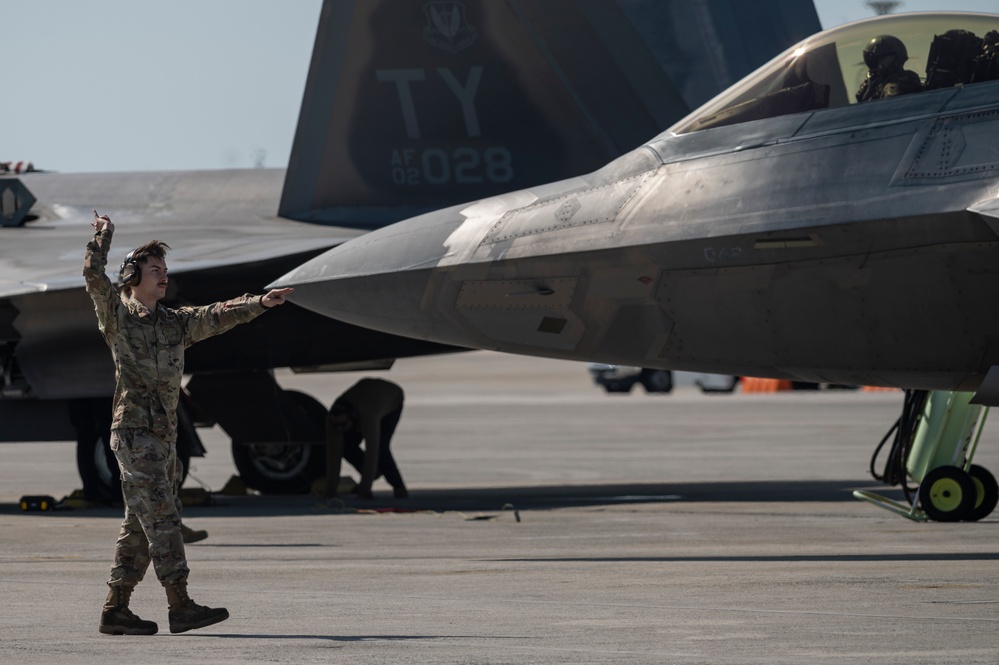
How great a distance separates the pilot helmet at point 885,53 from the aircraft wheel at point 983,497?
4.62 meters

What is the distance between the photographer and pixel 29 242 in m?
18.3

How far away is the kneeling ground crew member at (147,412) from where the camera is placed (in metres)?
7.31

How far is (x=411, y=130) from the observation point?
18.8 meters

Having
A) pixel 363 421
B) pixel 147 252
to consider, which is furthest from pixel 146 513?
pixel 363 421

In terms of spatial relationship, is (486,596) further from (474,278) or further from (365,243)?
(365,243)

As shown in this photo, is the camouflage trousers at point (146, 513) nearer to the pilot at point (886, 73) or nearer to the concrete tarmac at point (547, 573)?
the concrete tarmac at point (547, 573)

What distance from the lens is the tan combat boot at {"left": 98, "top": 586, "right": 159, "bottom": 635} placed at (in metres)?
7.25

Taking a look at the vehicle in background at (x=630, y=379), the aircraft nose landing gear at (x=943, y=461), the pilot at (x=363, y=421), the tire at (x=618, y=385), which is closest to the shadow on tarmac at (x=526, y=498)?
the pilot at (x=363, y=421)

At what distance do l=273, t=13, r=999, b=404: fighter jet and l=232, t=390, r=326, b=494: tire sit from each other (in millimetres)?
7538

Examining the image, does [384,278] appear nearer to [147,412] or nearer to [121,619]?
[147,412]

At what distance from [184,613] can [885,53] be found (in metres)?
6.08

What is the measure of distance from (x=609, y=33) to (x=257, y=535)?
27.7 ft

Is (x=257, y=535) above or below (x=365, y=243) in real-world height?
below

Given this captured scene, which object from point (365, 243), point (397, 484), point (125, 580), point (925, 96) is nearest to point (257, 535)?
point (365, 243)
